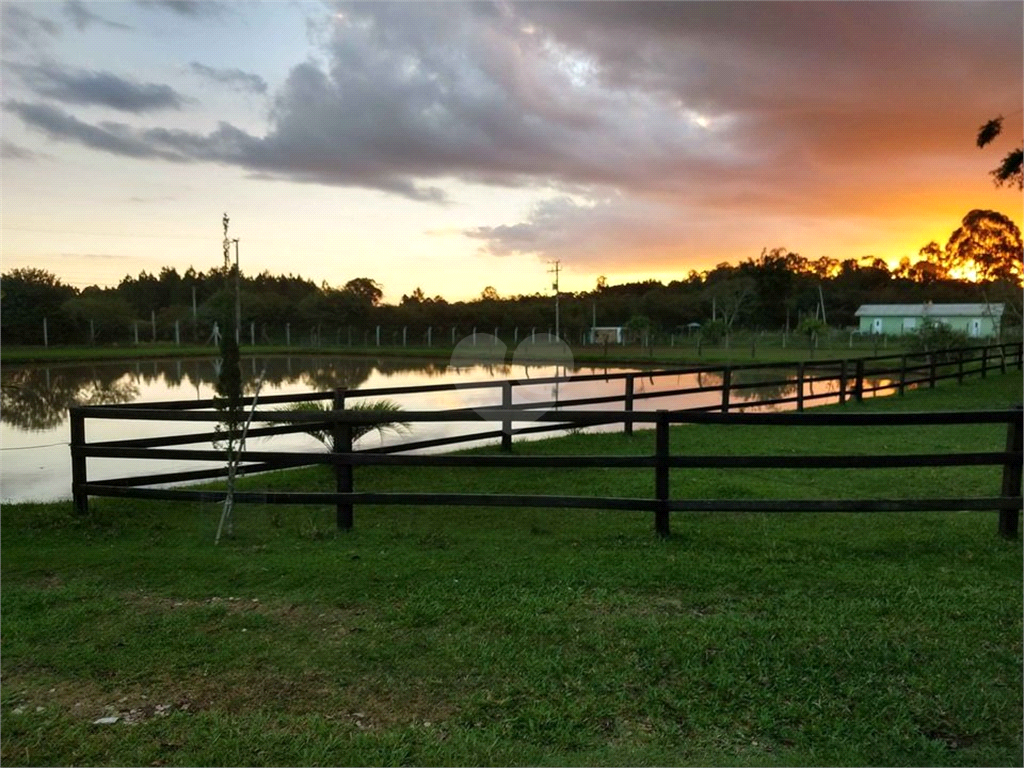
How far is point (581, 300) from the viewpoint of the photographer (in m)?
75.6

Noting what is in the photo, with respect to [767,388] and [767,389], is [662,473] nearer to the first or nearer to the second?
[767,389]

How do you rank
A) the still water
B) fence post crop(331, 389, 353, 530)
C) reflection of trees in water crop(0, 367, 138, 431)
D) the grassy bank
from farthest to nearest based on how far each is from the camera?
the grassy bank → reflection of trees in water crop(0, 367, 138, 431) → the still water → fence post crop(331, 389, 353, 530)

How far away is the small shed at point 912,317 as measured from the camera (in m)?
67.1

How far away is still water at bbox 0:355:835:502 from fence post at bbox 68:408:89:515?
152 cm

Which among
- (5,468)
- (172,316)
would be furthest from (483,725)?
(172,316)

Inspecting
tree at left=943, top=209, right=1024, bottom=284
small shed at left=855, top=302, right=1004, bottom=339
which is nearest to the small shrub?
tree at left=943, top=209, right=1024, bottom=284

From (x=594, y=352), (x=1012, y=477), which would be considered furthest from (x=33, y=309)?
(x=1012, y=477)

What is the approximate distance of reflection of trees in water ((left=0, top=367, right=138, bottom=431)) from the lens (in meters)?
15.2

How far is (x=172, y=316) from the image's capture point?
47.2m

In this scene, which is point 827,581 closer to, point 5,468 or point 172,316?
point 5,468

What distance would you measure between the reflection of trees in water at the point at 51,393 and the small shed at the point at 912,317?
61.0 m

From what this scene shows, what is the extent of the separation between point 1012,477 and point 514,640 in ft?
12.4

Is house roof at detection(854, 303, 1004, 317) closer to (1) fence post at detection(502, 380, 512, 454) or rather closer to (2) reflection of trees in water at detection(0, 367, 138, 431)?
(2) reflection of trees in water at detection(0, 367, 138, 431)

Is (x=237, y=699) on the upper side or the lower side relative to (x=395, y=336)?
lower
